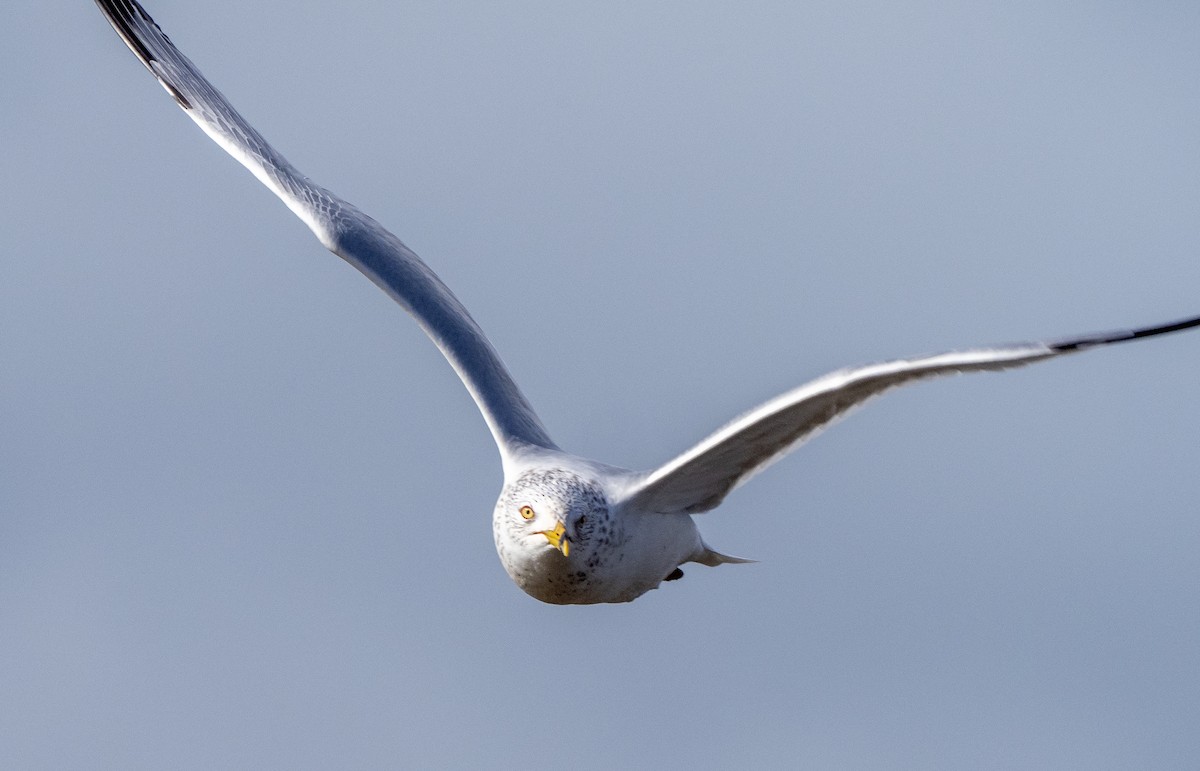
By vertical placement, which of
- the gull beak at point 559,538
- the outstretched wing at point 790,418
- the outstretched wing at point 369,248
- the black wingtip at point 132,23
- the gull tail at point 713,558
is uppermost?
the black wingtip at point 132,23

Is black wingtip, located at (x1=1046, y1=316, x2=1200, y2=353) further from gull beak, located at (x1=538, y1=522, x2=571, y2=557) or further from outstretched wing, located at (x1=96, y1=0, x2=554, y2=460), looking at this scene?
outstretched wing, located at (x1=96, y1=0, x2=554, y2=460)

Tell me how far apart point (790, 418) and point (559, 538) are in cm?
147

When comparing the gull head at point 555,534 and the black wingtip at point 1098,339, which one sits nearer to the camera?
the black wingtip at point 1098,339

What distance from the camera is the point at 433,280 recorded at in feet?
42.8

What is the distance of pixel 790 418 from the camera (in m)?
9.95

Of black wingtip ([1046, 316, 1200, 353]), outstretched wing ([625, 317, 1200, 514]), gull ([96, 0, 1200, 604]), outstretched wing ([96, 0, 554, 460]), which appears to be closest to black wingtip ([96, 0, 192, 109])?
outstretched wing ([96, 0, 554, 460])

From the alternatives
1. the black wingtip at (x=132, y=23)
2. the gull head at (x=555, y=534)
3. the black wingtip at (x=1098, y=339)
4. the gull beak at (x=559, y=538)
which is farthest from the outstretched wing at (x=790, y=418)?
the black wingtip at (x=132, y=23)

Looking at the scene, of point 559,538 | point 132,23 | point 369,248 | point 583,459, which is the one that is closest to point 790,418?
point 559,538

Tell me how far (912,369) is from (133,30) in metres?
7.89

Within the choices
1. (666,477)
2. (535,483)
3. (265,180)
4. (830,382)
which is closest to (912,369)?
(830,382)

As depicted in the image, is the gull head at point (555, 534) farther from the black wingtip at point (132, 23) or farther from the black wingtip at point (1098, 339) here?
the black wingtip at point (132, 23)

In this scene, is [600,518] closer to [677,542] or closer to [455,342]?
[677,542]

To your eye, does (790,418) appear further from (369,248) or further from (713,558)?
(369,248)

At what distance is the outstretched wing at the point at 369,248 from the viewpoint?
12.0 metres
